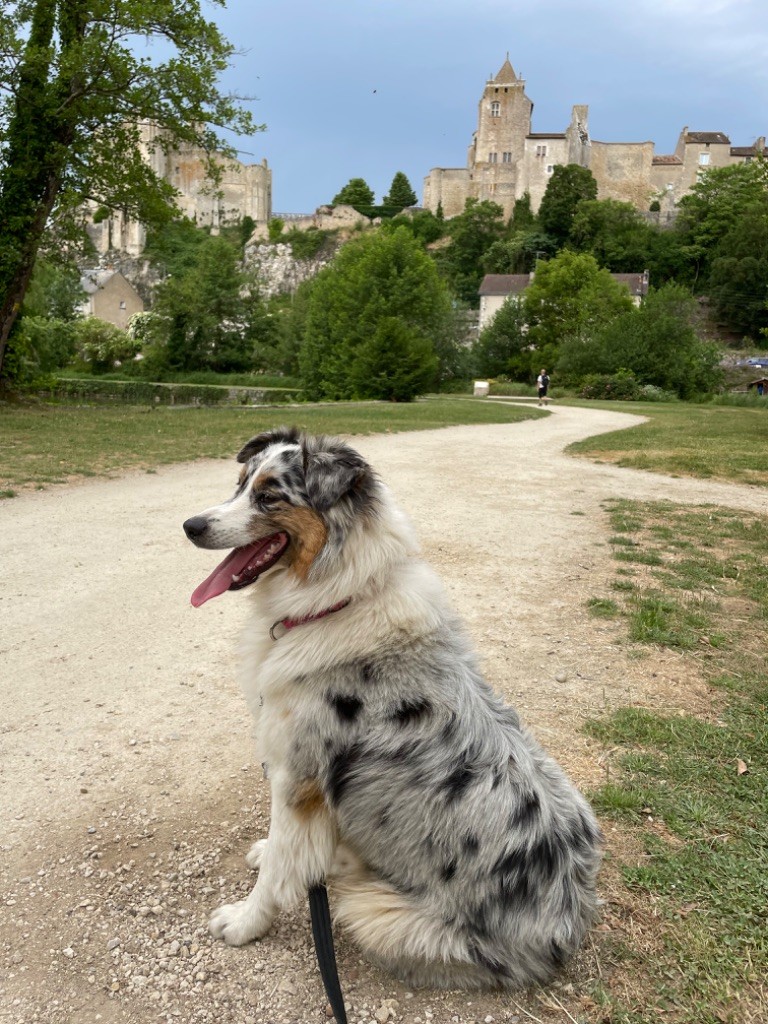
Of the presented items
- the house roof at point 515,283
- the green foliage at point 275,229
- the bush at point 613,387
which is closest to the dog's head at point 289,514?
the bush at point 613,387

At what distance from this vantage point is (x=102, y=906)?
122 inches

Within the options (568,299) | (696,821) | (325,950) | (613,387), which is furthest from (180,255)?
(325,950)

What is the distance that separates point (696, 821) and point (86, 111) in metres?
24.5

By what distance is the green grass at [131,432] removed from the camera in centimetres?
1364

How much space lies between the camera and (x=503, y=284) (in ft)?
296

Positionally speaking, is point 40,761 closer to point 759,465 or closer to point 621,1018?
point 621,1018

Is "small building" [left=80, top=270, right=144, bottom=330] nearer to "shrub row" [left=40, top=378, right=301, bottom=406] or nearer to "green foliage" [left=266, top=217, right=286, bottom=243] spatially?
"green foliage" [left=266, top=217, right=286, bottom=243]

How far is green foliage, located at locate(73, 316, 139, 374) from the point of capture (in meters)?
81.1

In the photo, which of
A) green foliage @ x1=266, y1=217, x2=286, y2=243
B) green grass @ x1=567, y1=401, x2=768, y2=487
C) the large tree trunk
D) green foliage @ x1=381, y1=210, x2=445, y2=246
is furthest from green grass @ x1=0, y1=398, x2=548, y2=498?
green foliage @ x1=266, y1=217, x2=286, y2=243

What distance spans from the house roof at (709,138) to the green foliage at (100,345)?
9059 centimetres

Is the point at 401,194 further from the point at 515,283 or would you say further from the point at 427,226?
the point at 515,283

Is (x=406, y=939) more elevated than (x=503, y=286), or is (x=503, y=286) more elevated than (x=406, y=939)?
(x=503, y=286)

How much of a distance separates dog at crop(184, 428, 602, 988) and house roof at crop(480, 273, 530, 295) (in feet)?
297

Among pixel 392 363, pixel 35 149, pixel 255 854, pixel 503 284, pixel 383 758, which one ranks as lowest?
pixel 255 854
